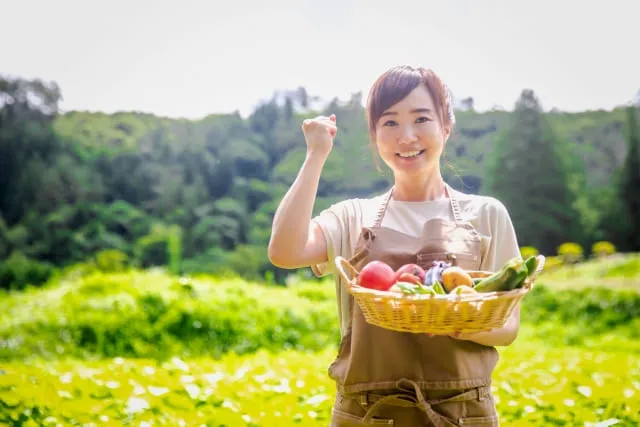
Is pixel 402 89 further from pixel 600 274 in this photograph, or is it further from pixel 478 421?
pixel 600 274

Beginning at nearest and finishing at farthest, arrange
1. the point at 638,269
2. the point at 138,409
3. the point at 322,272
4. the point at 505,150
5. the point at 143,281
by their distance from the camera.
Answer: the point at 322,272 < the point at 138,409 < the point at 143,281 < the point at 638,269 < the point at 505,150

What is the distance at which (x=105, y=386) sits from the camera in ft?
9.76

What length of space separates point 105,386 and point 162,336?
11.0ft

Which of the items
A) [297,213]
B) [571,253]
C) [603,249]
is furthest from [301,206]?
[603,249]

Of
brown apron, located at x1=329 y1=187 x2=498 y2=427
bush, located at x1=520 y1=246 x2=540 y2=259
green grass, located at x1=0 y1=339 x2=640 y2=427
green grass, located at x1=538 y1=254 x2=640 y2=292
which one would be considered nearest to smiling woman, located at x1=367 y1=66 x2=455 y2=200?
brown apron, located at x1=329 y1=187 x2=498 y2=427

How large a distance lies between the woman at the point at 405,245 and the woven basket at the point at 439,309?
20 cm

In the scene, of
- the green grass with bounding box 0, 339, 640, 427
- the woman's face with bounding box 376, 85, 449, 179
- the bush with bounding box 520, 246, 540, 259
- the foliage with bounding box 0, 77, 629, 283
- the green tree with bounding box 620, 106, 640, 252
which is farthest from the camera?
the foliage with bounding box 0, 77, 629, 283

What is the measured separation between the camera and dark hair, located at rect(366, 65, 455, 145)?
1.49m

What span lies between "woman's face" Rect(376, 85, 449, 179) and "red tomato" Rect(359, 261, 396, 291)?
0.99 ft

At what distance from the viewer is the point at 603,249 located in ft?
36.0

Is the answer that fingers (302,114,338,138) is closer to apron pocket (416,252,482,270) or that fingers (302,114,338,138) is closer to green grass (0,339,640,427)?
apron pocket (416,252,482,270)

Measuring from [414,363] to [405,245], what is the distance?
0.25m

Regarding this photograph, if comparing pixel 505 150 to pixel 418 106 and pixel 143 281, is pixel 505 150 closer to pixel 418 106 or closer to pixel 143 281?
pixel 143 281

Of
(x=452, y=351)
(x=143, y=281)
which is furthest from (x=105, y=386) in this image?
(x=143, y=281)
